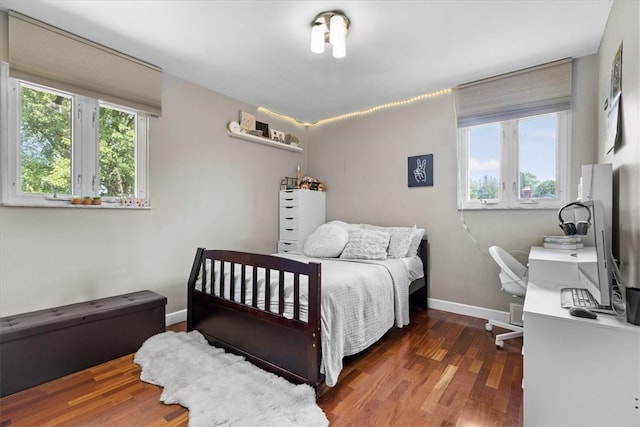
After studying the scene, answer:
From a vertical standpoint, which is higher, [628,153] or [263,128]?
[263,128]

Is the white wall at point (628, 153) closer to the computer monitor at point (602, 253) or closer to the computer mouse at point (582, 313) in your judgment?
the computer monitor at point (602, 253)

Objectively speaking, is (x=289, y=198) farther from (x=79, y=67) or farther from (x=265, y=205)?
(x=79, y=67)

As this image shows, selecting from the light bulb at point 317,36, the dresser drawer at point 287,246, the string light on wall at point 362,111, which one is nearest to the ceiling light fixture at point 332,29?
the light bulb at point 317,36

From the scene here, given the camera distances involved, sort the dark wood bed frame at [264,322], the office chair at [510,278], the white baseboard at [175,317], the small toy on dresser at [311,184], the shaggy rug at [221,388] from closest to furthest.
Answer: the shaggy rug at [221,388] → the dark wood bed frame at [264,322] → the office chair at [510,278] → the white baseboard at [175,317] → the small toy on dresser at [311,184]

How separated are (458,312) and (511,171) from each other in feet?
5.12

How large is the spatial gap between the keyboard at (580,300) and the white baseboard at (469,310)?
1.54 meters

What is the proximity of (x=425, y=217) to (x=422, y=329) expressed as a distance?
1.24 metres

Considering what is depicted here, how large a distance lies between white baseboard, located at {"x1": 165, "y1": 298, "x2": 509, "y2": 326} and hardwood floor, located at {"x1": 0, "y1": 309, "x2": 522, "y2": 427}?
0.58 m

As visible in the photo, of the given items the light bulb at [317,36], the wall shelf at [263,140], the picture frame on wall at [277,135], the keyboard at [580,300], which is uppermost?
the light bulb at [317,36]

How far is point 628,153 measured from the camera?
1496mm

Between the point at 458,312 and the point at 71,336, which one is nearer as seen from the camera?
the point at 71,336

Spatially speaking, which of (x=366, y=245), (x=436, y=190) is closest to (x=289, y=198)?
(x=366, y=245)

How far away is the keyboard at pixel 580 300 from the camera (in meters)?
1.21

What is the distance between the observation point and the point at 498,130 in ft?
9.67
